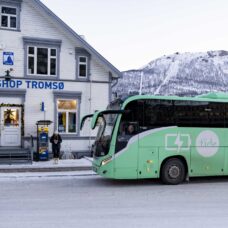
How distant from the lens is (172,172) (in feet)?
44.4

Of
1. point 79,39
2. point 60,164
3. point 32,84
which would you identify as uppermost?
point 79,39

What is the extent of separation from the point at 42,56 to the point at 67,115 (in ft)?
12.3

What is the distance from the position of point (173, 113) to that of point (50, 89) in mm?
10098

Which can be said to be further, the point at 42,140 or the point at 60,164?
the point at 42,140

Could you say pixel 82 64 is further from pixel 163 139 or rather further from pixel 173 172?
pixel 173 172

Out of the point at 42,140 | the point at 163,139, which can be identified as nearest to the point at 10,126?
the point at 42,140

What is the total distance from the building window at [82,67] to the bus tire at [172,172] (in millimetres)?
10533

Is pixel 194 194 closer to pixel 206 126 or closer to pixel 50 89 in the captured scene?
pixel 206 126

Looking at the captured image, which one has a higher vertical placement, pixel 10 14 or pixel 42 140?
pixel 10 14

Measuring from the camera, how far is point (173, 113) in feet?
44.1

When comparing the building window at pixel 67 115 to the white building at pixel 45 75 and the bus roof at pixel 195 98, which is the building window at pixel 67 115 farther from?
the bus roof at pixel 195 98

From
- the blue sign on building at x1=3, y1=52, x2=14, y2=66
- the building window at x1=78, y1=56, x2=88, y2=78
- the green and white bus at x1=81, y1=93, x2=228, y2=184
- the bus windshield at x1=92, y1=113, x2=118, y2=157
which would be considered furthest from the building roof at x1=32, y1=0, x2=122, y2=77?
the bus windshield at x1=92, y1=113, x2=118, y2=157

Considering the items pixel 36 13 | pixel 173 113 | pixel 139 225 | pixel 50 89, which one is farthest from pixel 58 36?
pixel 139 225

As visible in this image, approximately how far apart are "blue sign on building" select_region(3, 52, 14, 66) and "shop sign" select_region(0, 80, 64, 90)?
3.50 feet
